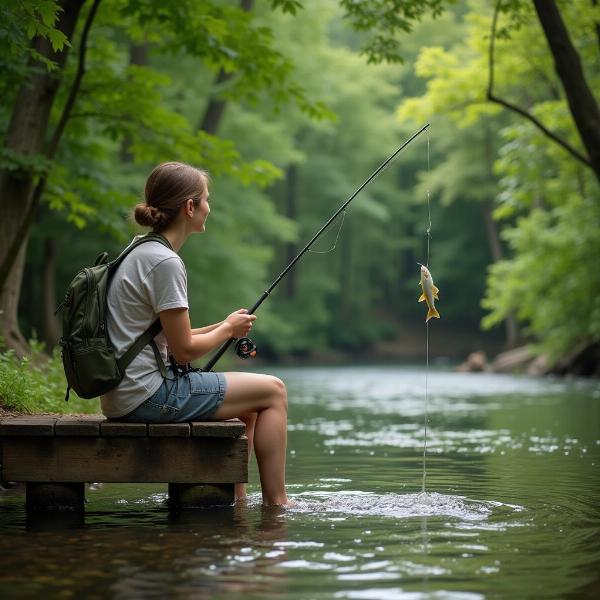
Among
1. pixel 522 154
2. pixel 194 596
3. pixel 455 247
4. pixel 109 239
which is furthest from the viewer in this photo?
pixel 455 247

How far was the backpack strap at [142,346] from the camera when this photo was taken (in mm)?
5181

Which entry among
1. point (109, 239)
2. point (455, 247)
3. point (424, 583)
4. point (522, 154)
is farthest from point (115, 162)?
point (455, 247)

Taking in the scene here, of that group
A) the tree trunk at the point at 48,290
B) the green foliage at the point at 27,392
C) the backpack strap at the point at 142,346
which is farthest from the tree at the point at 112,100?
the tree trunk at the point at 48,290

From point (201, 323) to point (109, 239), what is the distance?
4.18 meters

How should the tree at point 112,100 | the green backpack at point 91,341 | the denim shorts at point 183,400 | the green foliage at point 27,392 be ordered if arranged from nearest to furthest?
the green backpack at point 91,341, the denim shorts at point 183,400, the green foliage at point 27,392, the tree at point 112,100

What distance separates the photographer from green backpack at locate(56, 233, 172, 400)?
200 inches

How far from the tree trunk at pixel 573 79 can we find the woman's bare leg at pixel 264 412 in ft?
21.2

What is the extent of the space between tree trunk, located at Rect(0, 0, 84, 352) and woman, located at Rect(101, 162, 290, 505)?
4040 millimetres

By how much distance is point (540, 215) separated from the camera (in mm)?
24031

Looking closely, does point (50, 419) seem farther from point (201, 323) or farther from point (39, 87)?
point (201, 323)

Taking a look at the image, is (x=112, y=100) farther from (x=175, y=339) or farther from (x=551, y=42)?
(x=175, y=339)

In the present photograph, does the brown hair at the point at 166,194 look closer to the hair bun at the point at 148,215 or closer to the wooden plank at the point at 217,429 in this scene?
the hair bun at the point at 148,215

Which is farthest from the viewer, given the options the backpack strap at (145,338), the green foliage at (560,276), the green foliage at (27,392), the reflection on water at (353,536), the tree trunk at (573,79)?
the green foliage at (560,276)

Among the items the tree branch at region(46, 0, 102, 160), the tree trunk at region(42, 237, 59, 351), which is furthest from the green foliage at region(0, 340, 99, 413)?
the tree trunk at region(42, 237, 59, 351)
